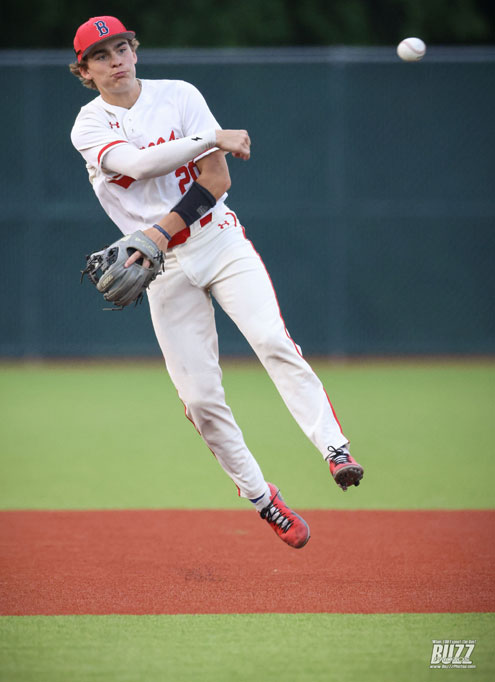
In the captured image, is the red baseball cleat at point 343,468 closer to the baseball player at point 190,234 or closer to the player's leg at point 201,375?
the baseball player at point 190,234

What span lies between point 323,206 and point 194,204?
782 cm

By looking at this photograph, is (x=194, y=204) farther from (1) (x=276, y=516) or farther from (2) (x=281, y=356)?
(1) (x=276, y=516)

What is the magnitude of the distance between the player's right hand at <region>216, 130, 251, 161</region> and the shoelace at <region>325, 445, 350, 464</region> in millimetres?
1265

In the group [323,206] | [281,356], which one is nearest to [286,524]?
[281,356]

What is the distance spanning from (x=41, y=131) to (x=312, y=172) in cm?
325

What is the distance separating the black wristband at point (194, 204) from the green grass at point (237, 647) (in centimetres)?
166

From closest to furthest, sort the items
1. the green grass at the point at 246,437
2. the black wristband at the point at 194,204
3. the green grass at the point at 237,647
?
the green grass at the point at 237,647 → the black wristband at the point at 194,204 → the green grass at the point at 246,437

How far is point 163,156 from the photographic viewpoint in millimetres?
4195

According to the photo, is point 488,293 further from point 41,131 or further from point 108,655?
point 108,655

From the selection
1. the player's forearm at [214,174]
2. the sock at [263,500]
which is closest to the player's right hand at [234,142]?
the player's forearm at [214,174]

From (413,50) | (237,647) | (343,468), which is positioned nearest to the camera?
(237,647)

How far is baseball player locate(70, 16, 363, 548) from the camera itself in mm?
4289

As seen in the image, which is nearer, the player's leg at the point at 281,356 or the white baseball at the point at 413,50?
the player's leg at the point at 281,356

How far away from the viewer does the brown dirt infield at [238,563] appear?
152 inches
